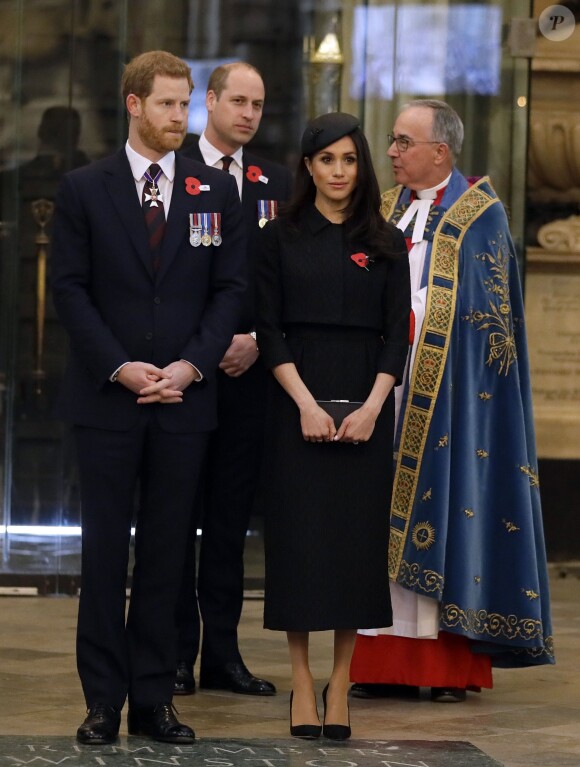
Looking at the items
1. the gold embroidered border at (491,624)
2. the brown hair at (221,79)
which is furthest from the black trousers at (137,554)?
the brown hair at (221,79)

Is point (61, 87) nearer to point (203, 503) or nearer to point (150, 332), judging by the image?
point (203, 503)

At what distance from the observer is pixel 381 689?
592 cm

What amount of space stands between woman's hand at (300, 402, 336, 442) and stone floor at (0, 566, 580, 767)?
0.85m

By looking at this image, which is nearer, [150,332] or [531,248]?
[150,332]

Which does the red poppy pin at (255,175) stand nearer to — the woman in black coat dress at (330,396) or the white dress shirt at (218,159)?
the white dress shirt at (218,159)

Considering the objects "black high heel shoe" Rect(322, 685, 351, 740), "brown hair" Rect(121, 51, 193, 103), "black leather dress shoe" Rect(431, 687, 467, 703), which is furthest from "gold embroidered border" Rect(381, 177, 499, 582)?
"brown hair" Rect(121, 51, 193, 103)

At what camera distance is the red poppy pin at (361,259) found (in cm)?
512

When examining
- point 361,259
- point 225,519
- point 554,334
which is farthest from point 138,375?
point 554,334

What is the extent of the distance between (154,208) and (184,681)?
1.65 metres

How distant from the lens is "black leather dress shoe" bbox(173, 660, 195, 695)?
5.80m

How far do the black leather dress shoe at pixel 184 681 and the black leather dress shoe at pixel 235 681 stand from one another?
101 millimetres

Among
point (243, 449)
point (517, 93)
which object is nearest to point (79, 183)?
point (243, 449)

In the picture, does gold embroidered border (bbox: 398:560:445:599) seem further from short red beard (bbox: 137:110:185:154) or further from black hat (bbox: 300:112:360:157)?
short red beard (bbox: 137:110:185:154)

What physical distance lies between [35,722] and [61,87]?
407cm
